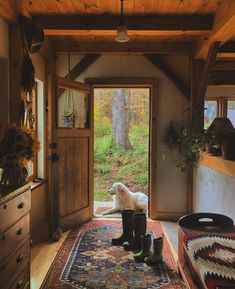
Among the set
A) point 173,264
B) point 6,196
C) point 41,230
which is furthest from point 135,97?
point 6,196

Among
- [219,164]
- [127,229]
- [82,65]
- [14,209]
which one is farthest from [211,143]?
[14,209]

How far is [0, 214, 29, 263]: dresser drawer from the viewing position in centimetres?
172

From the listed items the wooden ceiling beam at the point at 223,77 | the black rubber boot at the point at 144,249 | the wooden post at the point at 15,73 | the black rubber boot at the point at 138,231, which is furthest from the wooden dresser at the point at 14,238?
the wooden ceiling beam at the point at 223,77

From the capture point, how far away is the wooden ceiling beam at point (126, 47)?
4059mm

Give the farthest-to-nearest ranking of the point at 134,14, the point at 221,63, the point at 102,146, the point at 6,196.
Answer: the point at 102,146 < the point at 221,63 < the point at 134,14 < the point at 6,196

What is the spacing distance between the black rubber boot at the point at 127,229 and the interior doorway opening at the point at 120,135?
4.01m

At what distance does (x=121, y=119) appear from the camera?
7.87m

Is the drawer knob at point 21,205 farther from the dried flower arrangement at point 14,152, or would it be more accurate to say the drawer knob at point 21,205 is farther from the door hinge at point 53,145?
the door hinge at point 53,145

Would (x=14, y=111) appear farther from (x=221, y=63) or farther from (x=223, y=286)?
(x=221, y=63)

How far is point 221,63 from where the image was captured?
14.5 ft

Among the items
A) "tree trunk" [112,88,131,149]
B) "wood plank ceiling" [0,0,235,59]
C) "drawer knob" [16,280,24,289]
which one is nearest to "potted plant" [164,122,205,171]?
"wood plank ceiling" [0,0,235,59]

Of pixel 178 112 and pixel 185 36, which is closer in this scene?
pixel 185 36

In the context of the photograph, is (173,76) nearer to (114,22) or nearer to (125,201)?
(114,22)

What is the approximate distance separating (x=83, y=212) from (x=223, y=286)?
2808mm
